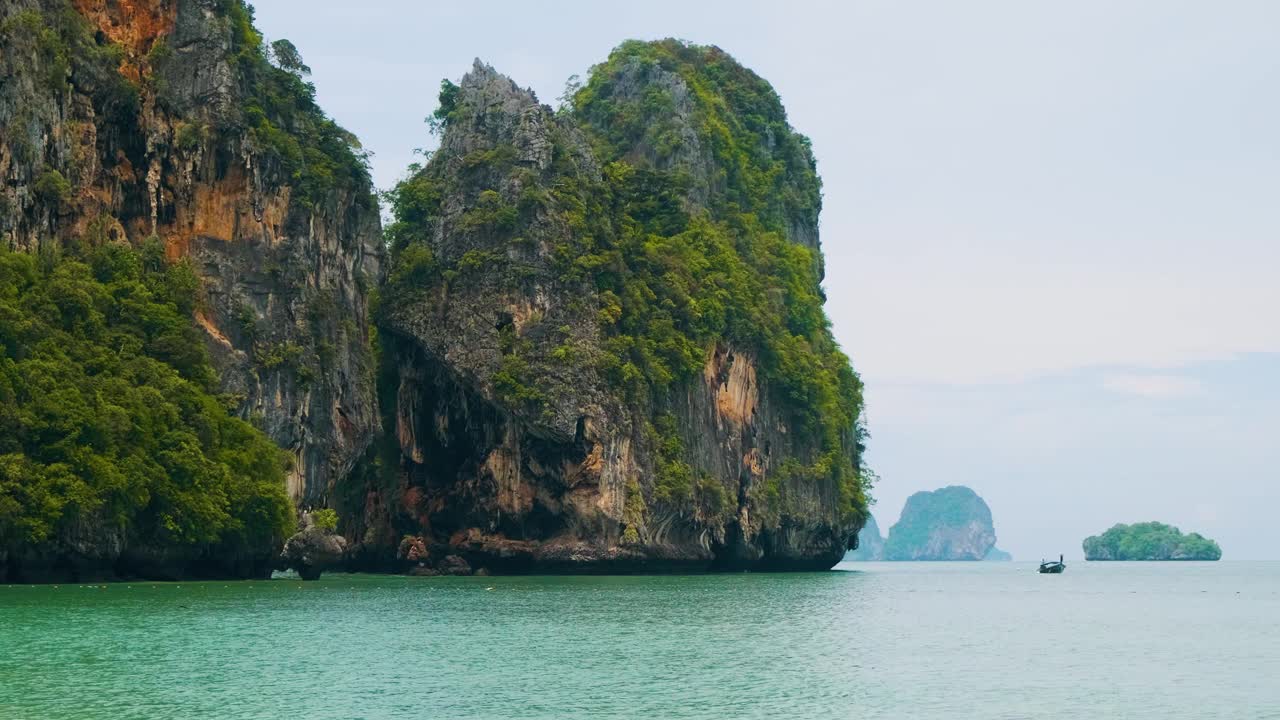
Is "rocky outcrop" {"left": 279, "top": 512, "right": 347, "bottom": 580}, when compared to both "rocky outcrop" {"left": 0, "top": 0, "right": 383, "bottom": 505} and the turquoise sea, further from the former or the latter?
the turquoise sea

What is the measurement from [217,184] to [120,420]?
13.0 m

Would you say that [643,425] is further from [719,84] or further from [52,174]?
[719,84]

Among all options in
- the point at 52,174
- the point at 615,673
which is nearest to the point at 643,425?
the point at 52,174

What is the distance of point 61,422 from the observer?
126 ft

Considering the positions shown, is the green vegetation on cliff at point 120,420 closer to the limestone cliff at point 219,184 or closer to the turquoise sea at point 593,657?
the limestone cliff at point 219,184

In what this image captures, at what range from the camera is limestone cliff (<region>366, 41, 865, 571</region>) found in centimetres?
5734

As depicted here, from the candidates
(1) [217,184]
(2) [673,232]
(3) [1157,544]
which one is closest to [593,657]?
(1) [217,184]

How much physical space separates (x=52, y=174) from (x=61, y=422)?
30.3 ft

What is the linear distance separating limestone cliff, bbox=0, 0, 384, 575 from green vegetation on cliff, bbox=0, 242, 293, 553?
1.46 meters

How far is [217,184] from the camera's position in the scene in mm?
50281

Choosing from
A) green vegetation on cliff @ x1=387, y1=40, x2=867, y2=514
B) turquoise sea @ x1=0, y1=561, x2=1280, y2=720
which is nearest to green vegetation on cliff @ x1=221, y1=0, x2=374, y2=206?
green vegetation on cliff @ x1=387, y1=40, x2=867, y2=514

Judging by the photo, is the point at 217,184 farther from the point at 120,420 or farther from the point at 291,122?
the point at 120,420

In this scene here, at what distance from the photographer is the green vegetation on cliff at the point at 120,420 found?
37688mm

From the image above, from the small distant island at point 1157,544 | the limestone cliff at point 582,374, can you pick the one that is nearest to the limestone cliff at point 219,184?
the limestone cliff at point 582,374
